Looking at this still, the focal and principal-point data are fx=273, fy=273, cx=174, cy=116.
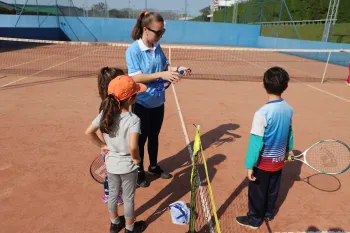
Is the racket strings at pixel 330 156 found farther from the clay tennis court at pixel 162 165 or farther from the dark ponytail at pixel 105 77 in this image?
the dark ponytail at pixel 105 77

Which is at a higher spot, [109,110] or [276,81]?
[276,81]

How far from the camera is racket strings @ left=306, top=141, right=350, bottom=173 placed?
3529 mm

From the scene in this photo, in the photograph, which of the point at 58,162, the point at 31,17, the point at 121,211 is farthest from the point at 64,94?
the point at 31,17

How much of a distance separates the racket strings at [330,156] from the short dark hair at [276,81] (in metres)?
1.38

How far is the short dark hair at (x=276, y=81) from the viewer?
262 cm

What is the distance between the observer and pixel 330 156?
3.61m

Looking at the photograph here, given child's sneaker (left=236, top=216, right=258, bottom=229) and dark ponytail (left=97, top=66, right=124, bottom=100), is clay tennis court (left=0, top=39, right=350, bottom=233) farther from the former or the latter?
dark ponytail (left=97, top=66, right=124, bottom=100)

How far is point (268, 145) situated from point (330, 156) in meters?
1.42

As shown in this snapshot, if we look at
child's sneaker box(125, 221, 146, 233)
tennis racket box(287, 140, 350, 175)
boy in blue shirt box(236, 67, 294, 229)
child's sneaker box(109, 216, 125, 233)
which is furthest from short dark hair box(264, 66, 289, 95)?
child's sneaker box(109, 216, 125, 233)

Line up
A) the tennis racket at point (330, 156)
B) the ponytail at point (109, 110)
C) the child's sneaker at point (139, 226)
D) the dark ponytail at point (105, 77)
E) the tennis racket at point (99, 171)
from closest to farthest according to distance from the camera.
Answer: the ponytail at point (109, 110) → the dark ponytail at point (105, 77) → the child's sneaker at point (139, 226) → the tennis racket at point (330, 156) → the tennis racket at point (99, 171)

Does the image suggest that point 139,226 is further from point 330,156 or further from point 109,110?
point 330,156

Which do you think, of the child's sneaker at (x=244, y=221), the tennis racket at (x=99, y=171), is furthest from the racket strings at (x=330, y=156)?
the tennis racket at (x=99, y=171)

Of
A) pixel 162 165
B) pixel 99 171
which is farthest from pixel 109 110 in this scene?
pixel 162 165

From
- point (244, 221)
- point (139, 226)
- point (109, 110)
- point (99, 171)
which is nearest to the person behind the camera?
point (109, 110)
